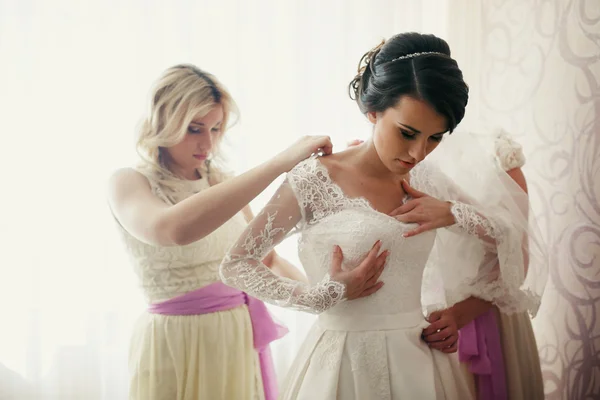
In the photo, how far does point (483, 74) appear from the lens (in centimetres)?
221

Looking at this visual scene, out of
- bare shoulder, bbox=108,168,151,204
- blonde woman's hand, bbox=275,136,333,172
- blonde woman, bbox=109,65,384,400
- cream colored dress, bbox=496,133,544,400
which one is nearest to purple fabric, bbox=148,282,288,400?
blonde woman, bbox=109,65,384,400

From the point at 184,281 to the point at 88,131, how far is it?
1.00 m

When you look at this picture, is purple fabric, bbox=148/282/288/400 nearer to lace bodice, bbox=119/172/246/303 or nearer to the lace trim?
lace bodice, bbox=119/172/246/303

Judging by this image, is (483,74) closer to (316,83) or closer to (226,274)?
(316,83)

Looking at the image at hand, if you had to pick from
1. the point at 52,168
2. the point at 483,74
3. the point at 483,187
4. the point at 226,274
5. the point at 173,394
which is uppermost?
the point at 483,74

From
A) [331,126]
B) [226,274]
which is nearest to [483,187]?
[226,274]

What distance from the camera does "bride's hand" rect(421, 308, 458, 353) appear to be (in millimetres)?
1286

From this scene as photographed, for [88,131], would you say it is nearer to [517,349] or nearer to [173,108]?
[173,108]

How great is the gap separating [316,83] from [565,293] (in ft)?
4.41

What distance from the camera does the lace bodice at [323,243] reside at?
1.20 m

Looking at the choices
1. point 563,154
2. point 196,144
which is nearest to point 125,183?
point 196,144

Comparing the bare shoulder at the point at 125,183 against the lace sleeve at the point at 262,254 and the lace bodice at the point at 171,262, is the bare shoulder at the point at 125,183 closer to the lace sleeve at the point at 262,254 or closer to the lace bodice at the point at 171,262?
the lace bodice at the point at 171,262

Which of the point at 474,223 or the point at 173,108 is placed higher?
the point at 173,108

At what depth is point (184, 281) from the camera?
165 centimetres
